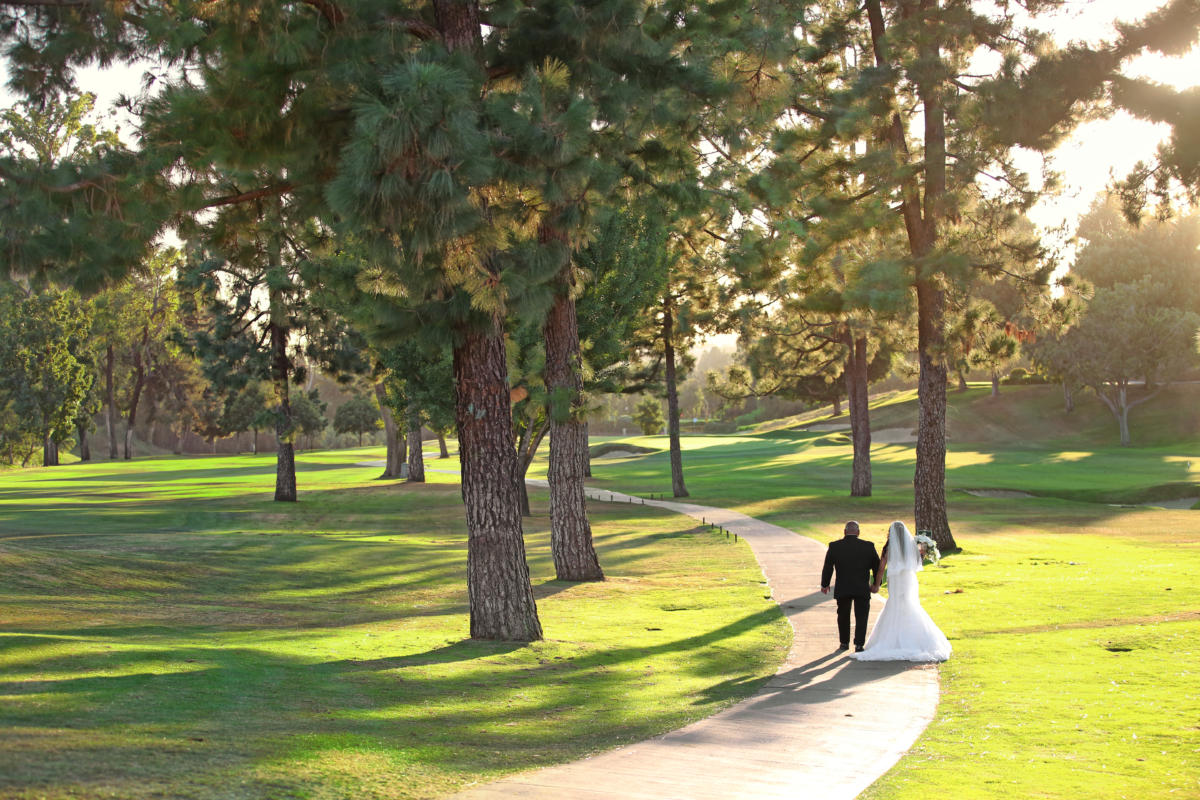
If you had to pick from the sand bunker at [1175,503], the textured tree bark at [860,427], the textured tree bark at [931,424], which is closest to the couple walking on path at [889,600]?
the textured tree bark at [931,424]

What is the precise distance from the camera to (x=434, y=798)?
21.5 ft

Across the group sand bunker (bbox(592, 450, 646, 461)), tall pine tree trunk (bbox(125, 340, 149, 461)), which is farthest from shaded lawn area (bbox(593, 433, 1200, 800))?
tall pine tree trunk (bbox(125, 340, 149, 461))

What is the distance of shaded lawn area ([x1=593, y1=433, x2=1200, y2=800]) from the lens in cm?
731

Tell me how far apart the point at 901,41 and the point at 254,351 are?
24.6 m

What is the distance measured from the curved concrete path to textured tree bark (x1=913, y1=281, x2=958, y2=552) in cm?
1138

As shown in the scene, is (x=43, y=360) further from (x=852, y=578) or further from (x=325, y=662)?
(x=852, y=578)

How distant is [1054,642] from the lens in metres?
12.6

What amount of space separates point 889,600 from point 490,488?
512 centimetres

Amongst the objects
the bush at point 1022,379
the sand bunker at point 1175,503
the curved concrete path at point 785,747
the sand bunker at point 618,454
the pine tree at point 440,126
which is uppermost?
the pine tree at point 440,126

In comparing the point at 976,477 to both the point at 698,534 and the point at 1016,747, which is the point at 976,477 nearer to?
the point at 698,534

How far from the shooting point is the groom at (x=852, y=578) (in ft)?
41.2

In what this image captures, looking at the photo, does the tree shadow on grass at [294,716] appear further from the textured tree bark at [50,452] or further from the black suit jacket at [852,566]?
the textured tree bark at [50,452]

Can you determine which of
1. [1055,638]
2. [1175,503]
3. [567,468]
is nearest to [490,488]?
[567,468]

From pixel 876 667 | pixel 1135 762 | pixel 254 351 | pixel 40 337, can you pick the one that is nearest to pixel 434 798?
Answer: pixel 1135 762
